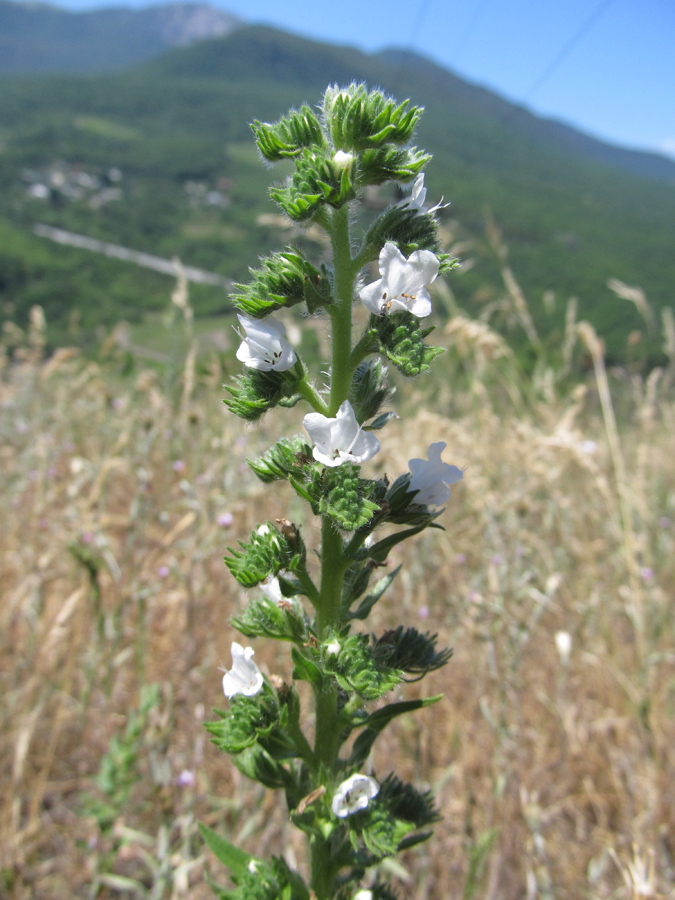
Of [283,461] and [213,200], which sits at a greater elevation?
[283,461]

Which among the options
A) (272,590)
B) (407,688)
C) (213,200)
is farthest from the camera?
(213,200)

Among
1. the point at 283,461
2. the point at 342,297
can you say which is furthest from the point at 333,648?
the point at 342,297

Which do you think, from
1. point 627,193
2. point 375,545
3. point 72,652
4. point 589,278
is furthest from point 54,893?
point 627,193

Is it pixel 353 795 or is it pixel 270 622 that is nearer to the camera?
pixel 353 795

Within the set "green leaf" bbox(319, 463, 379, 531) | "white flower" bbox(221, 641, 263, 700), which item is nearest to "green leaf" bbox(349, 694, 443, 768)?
"white flower" bbox(221, 641, 263, 700)

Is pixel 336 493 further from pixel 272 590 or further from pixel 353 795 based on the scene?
pixel 353 795

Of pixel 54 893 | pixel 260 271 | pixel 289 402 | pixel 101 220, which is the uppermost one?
pixel 260 271

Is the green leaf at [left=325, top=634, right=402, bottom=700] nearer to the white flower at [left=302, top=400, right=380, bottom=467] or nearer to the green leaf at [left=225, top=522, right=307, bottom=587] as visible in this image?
the green leaf at [left=225, top=522, right=307, bottom=587]

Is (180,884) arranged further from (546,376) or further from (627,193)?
(627,193)
